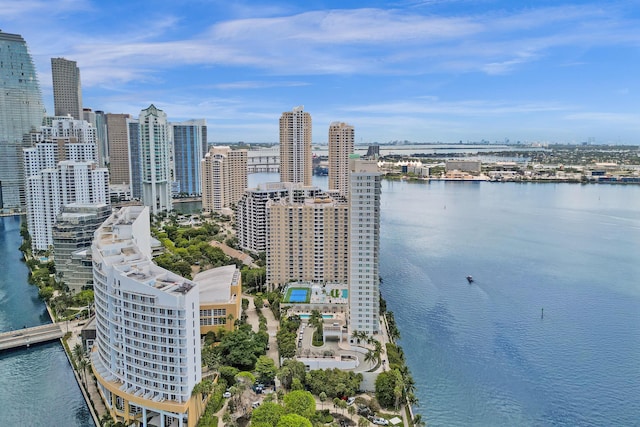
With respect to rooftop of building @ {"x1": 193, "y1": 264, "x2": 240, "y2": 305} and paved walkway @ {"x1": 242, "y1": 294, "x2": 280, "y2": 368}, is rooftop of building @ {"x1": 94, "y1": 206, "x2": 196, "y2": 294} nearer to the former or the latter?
rooftop of building @ {"x1": 193, "y1": 264, "x2": 240, "y2": 305}

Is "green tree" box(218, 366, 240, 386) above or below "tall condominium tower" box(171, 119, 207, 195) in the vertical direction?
below

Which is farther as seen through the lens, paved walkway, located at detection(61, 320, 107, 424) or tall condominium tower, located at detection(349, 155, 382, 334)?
tall condominium tower, located at detection(349, 155, 382, 334)

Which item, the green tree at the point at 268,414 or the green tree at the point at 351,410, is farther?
the green tree at the point at 351,410

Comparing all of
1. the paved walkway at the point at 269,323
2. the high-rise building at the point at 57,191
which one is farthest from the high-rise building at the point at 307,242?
the high-rise building at the point at 57,191

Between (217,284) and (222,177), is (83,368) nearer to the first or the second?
(217,284)

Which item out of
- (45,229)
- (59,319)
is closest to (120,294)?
(59,319)

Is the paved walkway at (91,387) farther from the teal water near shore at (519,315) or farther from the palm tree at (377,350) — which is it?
the teal water near shore at (519,315)

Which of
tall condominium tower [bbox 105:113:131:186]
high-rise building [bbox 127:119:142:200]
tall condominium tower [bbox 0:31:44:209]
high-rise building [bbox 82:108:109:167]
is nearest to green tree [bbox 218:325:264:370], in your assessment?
high-rise building [bbox 127:119:142:200]
